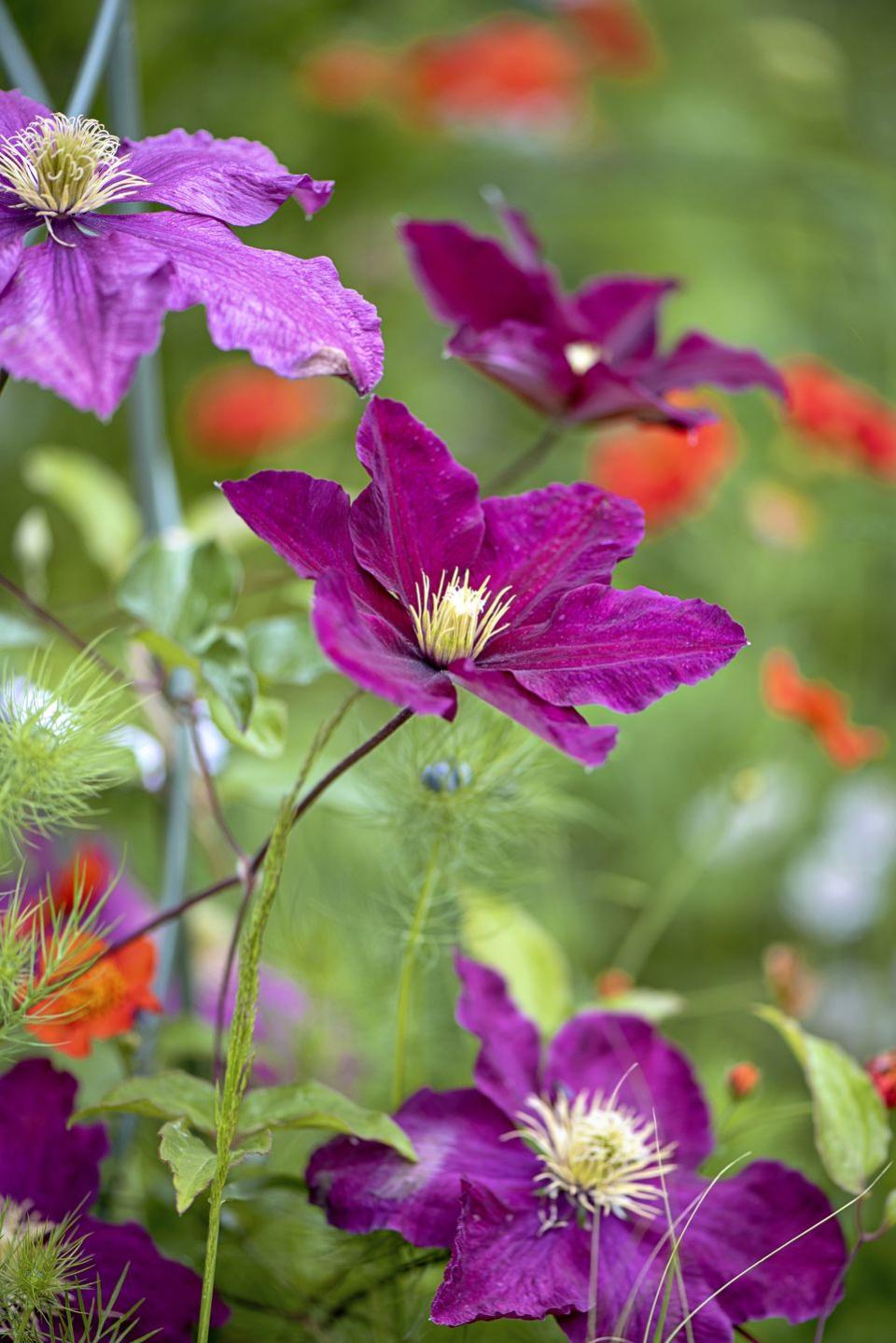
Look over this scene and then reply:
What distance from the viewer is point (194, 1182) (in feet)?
0.94

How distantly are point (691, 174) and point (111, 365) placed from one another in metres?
0.67

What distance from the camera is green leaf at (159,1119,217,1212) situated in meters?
0.28

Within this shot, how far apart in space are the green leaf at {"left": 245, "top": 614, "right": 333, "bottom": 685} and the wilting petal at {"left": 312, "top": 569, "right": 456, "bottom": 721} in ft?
0.26

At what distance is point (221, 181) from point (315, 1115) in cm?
25

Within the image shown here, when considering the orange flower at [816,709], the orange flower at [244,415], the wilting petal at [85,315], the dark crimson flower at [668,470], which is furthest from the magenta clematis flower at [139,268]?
the orange flower at [244,415]

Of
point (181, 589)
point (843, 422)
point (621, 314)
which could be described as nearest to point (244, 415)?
point (843, 422)

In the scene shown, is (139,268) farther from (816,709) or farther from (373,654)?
(816,709)

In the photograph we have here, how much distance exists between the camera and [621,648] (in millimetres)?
317

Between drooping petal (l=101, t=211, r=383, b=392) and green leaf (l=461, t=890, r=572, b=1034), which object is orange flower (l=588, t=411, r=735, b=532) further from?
drooping petal (l=101, t=211, r=383, b=392)

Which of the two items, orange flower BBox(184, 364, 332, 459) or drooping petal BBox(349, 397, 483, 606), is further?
orange flower BBox(184, 364, 332, 459)

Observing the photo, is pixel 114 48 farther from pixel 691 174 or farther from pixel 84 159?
pixel 691 174

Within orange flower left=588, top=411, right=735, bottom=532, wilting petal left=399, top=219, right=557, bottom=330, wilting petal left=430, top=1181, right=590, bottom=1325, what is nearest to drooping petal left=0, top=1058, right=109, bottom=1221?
wilting petal left=430, top=1181, right=590, bottom=1325

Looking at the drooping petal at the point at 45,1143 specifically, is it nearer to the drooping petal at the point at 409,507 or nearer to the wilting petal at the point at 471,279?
the drooping petal at the point at 409,507

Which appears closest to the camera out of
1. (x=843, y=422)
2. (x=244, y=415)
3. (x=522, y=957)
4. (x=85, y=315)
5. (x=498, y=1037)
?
(x=85, y=315)
